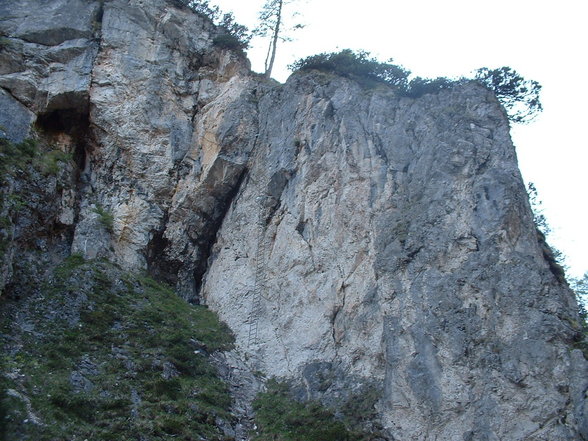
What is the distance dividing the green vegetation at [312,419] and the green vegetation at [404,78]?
11.6 metres

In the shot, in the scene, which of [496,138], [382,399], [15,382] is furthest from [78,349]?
[496,138]

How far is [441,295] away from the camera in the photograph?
53.2 ft

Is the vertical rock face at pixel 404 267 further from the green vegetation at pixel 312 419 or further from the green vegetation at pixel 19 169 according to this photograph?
the green vegetation at pixel 19 169

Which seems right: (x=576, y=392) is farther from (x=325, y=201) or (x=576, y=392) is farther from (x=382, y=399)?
(x=325, y=201)

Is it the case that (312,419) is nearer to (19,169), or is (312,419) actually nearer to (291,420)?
(291,420)

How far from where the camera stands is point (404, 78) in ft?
76.2

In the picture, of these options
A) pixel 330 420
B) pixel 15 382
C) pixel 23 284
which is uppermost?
pixel 23 284

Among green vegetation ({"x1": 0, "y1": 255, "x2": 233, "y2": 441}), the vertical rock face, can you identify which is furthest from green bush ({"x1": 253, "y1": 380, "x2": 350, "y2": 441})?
green vegetation ({"x1": 0, "y1": 255, "x2": 233, "y2": 441})

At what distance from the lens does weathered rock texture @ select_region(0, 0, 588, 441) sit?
49.2ft

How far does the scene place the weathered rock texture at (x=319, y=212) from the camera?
1500cm

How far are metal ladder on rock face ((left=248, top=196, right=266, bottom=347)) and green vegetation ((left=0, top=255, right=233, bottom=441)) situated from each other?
80cm

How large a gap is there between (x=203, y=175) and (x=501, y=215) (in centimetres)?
1092

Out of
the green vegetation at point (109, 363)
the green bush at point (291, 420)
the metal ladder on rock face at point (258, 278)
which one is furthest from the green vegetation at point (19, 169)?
the green bush at point (291, 420)

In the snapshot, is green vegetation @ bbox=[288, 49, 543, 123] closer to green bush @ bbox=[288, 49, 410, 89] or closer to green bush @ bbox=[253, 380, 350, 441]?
green bush @ bbox=[288, 49, 410, 89]
